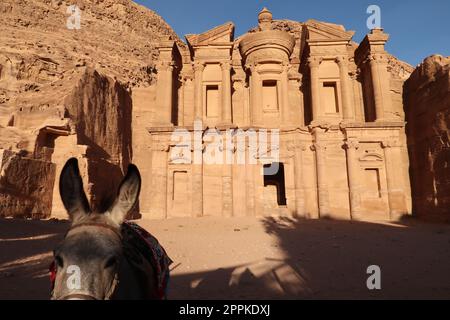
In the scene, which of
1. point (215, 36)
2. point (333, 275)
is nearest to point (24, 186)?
point (333, 275)

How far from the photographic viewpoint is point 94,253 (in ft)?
5.92

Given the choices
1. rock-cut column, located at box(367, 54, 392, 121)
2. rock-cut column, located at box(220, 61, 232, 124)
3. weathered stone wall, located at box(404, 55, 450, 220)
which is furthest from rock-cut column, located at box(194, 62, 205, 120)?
weathered stone wall, located at box(404, 55, 450, 220)

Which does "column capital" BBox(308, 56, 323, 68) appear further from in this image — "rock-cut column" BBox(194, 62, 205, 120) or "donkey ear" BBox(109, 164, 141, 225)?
"donkey ear" BBox(109, 164, 141, 225)

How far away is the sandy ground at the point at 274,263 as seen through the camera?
220 inches

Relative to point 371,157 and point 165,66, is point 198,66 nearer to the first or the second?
point 165,66

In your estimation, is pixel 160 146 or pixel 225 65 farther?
pixel 225 65

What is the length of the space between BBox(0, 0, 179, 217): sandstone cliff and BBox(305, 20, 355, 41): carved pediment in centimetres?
1663

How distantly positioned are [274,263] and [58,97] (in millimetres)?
18502

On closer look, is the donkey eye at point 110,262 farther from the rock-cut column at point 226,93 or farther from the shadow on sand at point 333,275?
the rock-cut column at point 226,93

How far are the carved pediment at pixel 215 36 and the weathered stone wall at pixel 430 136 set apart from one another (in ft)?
47.3

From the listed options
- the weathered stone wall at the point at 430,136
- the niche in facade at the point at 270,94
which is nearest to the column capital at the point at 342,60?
the niche in facade at the point at 270,94

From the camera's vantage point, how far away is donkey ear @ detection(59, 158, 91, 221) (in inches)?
84.7

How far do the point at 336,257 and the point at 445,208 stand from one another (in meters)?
13.6
